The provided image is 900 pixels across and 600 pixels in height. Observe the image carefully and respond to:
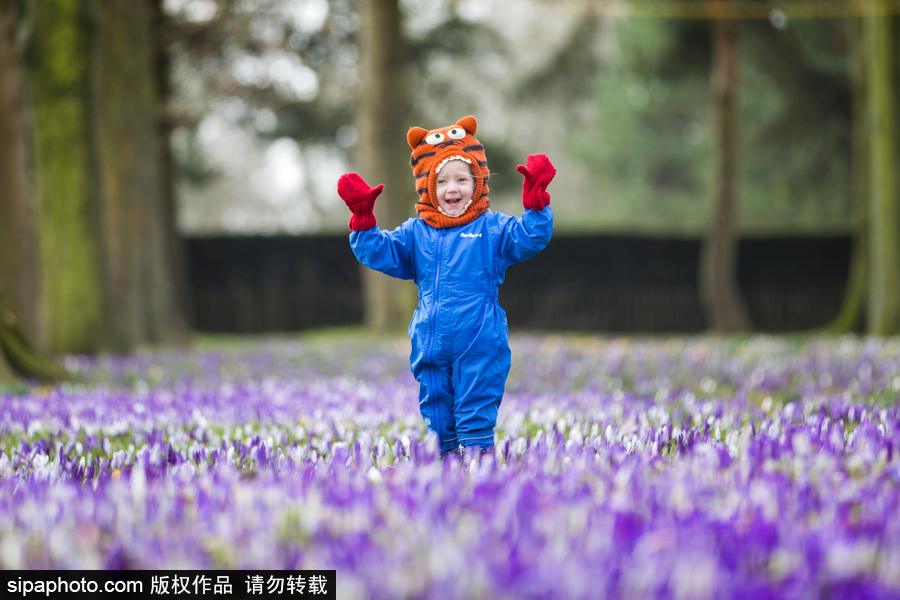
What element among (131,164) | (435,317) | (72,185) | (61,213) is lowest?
(435,317)

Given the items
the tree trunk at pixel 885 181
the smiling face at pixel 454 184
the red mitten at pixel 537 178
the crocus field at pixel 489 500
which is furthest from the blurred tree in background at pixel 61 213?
the tree trunk at pixel 885 181

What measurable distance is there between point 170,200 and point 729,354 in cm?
1225

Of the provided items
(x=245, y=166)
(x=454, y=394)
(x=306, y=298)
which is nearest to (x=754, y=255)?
(x=306, y=298)

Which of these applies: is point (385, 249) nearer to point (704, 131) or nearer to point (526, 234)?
point (526, 234)

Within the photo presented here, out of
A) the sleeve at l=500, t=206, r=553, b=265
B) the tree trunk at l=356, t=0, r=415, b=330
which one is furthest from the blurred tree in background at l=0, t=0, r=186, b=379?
the sleeve at l=500, t=206, r=553, b=265

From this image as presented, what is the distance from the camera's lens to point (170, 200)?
17.6 m

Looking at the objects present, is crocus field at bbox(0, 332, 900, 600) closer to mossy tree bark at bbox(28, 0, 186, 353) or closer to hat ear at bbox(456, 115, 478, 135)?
hat ear at bbox(456, 115, 478, 135)

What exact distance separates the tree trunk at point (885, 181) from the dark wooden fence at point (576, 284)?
8.49 m

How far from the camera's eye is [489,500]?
2.54m

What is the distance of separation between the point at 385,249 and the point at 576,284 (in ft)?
57.2

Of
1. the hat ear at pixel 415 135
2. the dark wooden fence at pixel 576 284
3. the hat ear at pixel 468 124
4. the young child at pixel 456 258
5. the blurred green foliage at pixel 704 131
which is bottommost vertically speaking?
the dark wooden fence at pixel 576 284

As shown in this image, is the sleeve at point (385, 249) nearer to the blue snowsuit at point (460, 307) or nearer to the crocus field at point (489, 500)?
the blue snowsuit at point (460, 307)

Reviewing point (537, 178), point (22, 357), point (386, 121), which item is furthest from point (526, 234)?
point (386, 121)

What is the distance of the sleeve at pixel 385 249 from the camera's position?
3795mm
